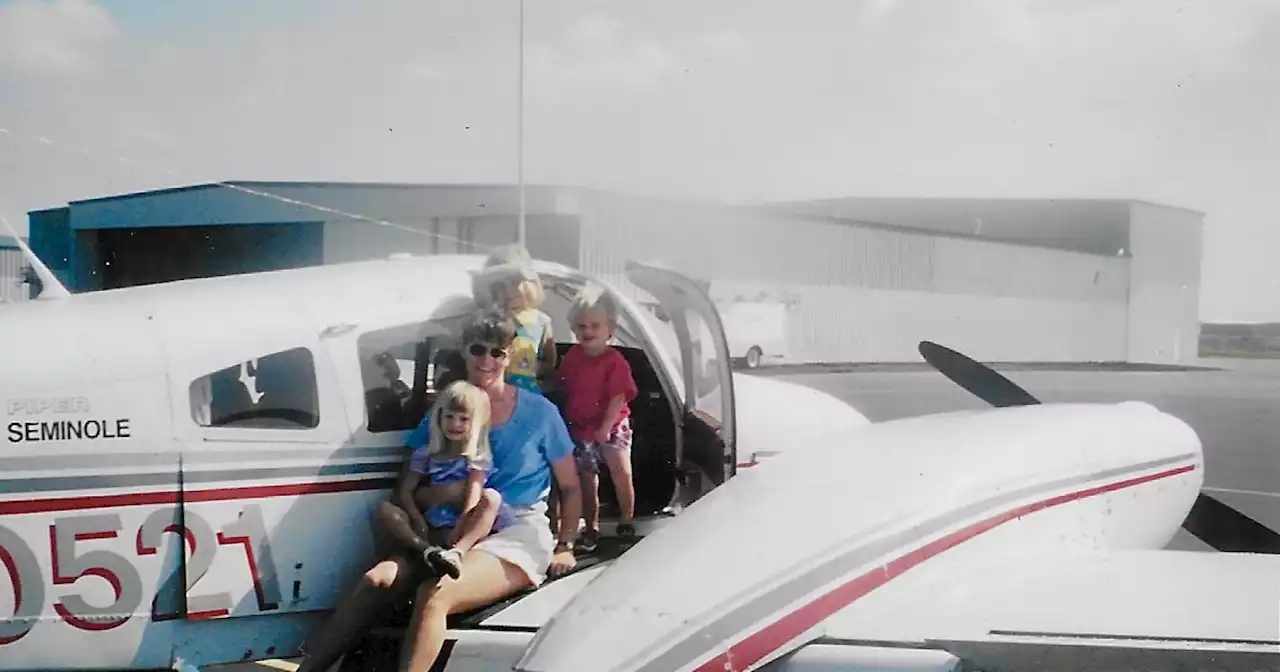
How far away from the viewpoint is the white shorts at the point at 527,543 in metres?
2.29

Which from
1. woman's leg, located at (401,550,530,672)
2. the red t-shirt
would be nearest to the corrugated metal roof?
the red t-shirt

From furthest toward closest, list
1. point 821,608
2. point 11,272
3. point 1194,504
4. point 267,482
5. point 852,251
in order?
1. point 1194,504
2. point 852,251
3. point 11,272
4. point 267,482
5. point 821,608

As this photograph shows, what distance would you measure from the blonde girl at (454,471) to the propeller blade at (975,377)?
1.48m

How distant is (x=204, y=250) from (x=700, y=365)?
4.94ft

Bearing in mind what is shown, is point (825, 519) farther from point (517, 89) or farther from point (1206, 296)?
point (1206, 296)

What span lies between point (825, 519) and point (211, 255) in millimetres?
1632

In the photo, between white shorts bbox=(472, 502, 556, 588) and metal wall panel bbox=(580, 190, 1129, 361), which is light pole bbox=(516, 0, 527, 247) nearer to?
metal wall panel bbox=(580, 190, 1129, 361)

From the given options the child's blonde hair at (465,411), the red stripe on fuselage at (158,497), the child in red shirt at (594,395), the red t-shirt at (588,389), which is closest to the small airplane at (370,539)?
the red stripe on fuselage at (158,497)

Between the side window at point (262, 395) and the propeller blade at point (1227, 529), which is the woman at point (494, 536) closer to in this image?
the side window at point (262, 395)

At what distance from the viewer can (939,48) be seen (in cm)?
261

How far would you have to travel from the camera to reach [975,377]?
3105 mm

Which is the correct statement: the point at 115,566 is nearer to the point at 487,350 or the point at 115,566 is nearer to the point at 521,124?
the point at 487,350

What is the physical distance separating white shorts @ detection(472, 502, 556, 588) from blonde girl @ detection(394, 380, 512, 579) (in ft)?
0.15

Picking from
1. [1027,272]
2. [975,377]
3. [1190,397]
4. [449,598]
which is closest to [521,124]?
[449,598]
